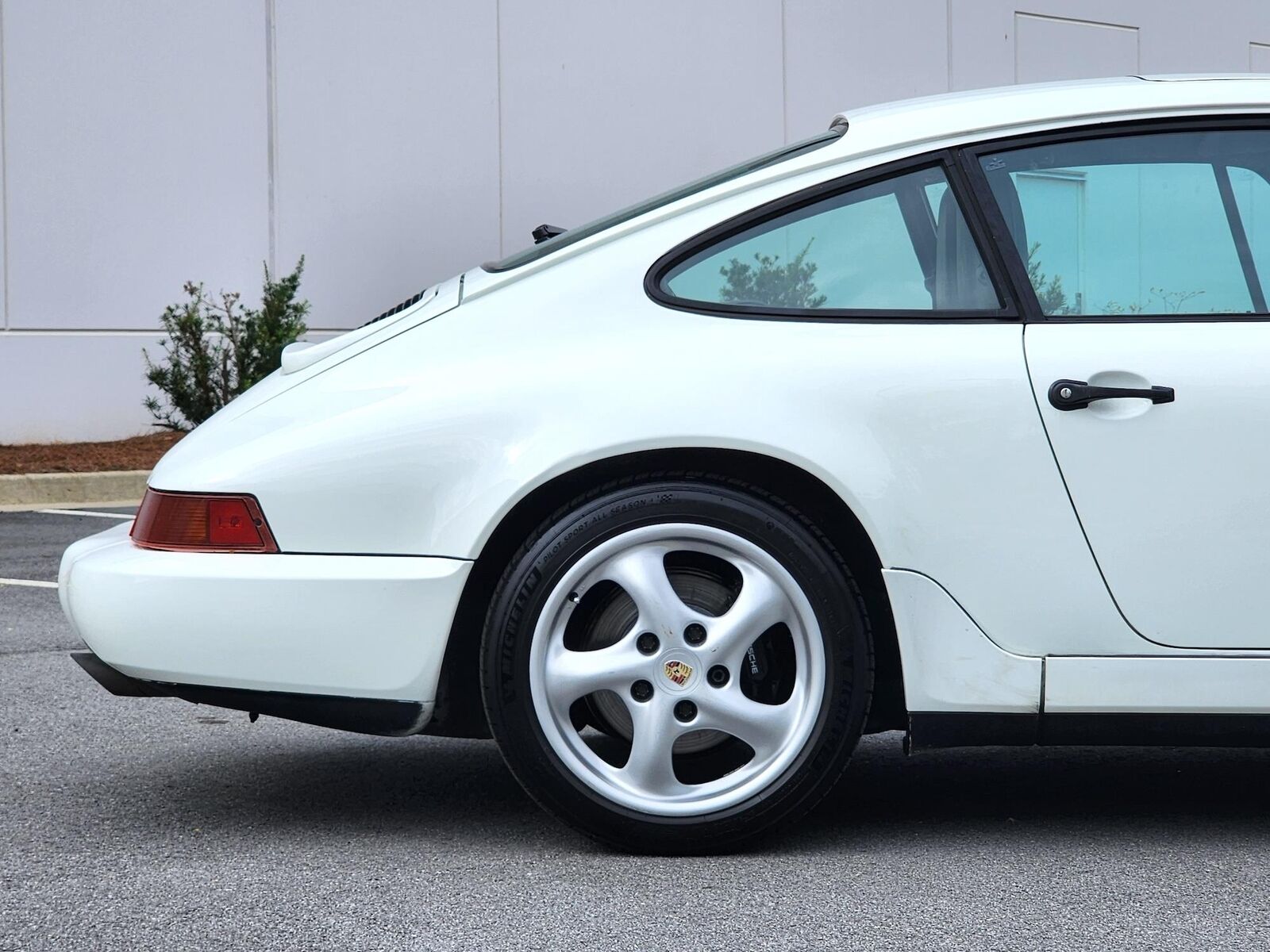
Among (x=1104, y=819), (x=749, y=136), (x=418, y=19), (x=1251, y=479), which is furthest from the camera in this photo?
(x=749, y=136)

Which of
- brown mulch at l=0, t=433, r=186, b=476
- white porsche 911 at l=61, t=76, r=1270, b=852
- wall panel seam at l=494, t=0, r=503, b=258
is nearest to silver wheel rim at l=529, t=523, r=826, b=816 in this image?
white porsche 911 at l=61, t=76, r=1270, b=852

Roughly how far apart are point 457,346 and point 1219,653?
5.18ft

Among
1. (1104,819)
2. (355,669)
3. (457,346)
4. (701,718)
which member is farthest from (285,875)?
(1104,819)

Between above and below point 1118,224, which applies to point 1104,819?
below

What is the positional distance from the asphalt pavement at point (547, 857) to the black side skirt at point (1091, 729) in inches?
9.7

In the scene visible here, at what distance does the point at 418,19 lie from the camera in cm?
1357

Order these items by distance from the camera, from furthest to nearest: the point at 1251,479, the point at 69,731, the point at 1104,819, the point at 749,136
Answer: the point at 749,136 < the point at 69,731 < the point at 1104,819 < the point at 1251,479

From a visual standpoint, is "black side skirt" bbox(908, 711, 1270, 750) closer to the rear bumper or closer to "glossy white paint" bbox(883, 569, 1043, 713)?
"glossy white paint" bbox(883, 569, 1043, 713)

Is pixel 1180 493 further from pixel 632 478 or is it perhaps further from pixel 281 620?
pixel 281 620

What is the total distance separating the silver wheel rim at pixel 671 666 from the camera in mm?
2859

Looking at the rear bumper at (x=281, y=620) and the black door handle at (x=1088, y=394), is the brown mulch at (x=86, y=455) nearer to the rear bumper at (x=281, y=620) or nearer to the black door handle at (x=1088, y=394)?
the rear bumper at (x=281, y=620)

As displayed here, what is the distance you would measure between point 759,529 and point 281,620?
3.02 ft

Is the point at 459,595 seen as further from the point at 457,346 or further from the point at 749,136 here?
the point at 749,136

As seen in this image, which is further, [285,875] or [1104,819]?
[1104,819]
